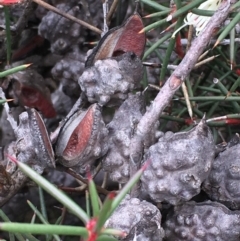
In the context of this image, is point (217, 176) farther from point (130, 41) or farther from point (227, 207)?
point (130, 41)

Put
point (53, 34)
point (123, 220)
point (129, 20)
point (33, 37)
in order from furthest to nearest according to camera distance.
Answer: point (33, 37)
point (53, 34)
point (129, 20)
point (123, 220)

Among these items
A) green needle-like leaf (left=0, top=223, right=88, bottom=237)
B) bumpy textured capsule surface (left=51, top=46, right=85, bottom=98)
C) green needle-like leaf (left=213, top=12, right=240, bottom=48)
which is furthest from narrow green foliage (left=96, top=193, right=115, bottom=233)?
bumpy textured capsule surface (left=51, top=46, right=85, bottom=98)

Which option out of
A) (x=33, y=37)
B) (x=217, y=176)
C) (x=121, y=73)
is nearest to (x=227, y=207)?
(x=217, y=176)

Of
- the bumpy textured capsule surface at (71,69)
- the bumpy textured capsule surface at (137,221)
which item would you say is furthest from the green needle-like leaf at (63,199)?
the bumpy textured capsule surface at (71,69)

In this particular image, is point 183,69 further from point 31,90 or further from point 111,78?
point 31,90

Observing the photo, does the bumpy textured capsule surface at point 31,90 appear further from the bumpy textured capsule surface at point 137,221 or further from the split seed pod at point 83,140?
the bumpy textured capsule surface at point 137,221

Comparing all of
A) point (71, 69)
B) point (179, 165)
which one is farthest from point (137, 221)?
point (71, 69)
